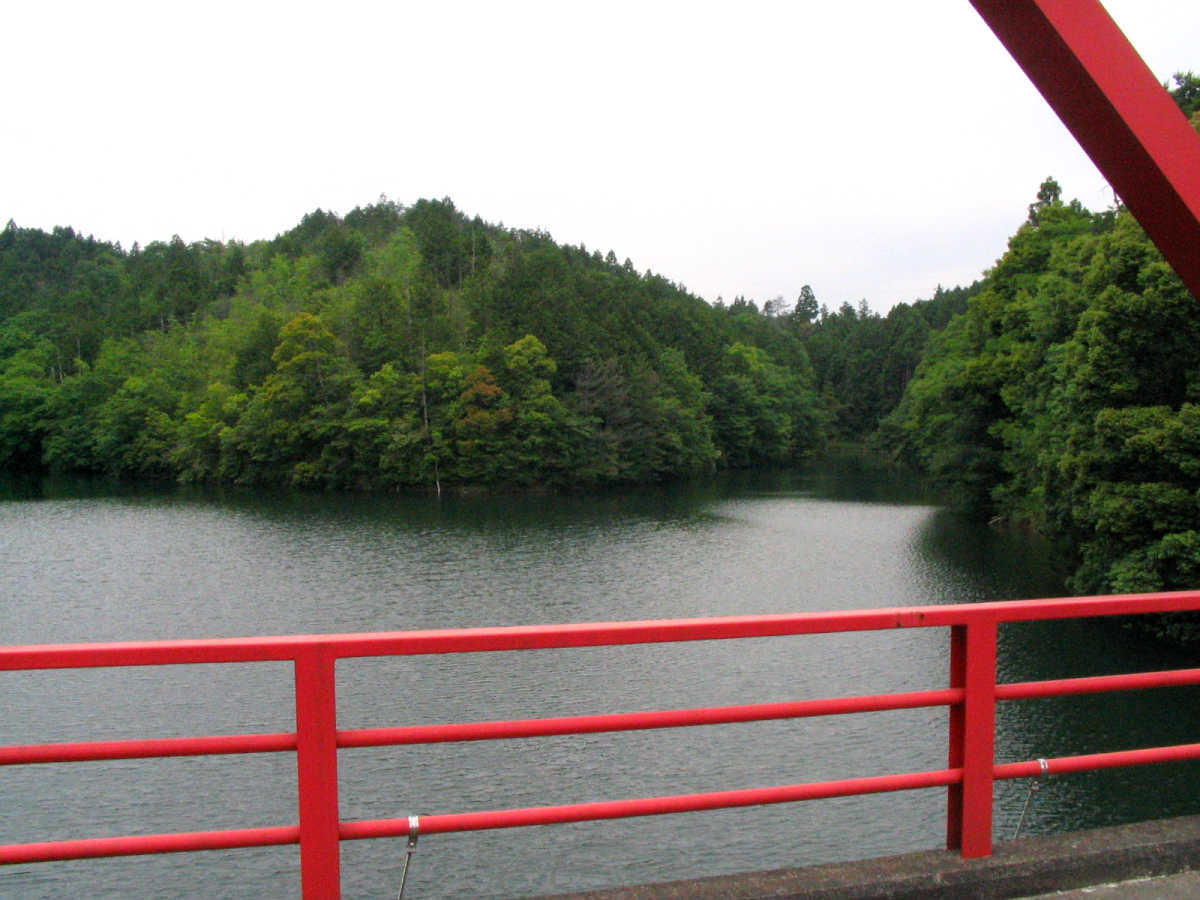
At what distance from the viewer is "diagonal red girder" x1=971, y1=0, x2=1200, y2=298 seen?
1.93m

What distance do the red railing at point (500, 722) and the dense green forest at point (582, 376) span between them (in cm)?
1571

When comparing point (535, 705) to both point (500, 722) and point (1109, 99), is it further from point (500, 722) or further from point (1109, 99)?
point (1109, 99)

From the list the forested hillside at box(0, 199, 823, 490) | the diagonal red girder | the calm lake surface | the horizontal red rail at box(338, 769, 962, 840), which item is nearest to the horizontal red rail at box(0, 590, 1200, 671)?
the horizontal red rail at box(338, 769, 962, 840)

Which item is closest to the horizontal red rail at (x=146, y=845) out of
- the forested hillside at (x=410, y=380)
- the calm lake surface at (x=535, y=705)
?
the calm lake surface at (x=535, y=705)

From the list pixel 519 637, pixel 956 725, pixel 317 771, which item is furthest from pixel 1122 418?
pixel 317 771

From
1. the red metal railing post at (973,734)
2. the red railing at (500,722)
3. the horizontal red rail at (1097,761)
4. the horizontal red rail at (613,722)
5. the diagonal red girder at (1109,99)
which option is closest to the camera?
the diagonal red girder at (1109,99)

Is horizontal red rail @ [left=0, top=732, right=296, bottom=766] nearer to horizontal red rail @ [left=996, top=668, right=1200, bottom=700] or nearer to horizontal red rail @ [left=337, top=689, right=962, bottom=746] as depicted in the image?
horizontal red rail @ [left=337, top=689, right=962, bottom=746]

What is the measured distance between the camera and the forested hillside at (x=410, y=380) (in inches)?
2178

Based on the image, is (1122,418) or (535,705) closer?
(535,705)

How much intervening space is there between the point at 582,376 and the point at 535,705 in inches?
1805

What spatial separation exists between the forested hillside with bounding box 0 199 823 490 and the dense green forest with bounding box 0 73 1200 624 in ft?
0.66

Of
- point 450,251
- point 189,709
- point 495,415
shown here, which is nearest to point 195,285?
point 450,251

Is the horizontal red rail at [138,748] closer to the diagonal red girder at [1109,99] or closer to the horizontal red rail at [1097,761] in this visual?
the horizontal red rail at [1097,761]

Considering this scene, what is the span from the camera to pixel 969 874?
2.54 metres
